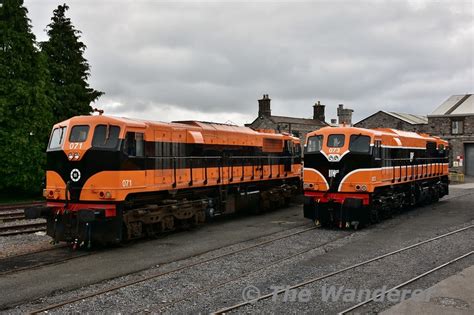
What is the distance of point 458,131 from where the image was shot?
45.9 meters

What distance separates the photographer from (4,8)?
24.0m

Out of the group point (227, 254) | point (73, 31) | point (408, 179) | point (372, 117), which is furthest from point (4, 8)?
point (372, 117)

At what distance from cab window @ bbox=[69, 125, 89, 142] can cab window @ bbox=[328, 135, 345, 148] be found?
8.16m

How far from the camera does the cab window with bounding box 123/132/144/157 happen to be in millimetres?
12263

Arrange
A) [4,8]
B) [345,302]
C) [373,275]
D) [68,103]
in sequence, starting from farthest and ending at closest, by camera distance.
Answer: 1. [68,103]
2. [4,8]
3. [373,275]
4. [345,302]

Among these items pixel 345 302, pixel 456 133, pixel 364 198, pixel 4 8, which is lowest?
pixel 345 302

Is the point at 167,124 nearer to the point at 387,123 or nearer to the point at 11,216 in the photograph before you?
the point at 11,216

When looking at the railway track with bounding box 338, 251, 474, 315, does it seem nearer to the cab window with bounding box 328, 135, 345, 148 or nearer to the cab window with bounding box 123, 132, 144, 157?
the cab window with bounding box 328, 135, 345, 148

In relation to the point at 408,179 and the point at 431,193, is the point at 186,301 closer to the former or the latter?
the point at 408,179

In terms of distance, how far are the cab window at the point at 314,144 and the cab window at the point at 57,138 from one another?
8390mm

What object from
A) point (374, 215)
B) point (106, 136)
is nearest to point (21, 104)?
point (106, 136)

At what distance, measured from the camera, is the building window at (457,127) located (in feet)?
150

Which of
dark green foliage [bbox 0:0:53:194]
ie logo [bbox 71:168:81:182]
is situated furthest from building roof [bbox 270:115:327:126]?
ie logo [bbox 71:168:81:182]

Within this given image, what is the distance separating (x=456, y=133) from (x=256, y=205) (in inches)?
1359
